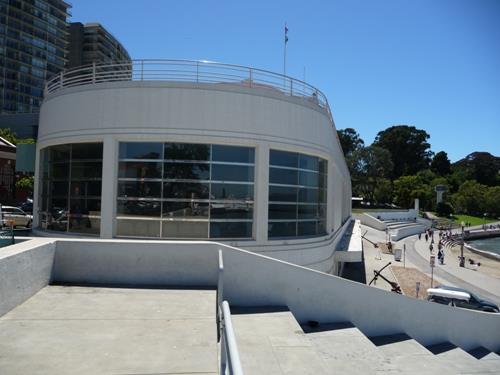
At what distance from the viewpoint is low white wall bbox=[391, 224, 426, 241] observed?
6147cm

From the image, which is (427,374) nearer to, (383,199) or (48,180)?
(48,180)

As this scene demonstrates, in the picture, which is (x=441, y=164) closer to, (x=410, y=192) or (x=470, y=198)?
(x=470, y=198)

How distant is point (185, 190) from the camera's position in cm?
1335

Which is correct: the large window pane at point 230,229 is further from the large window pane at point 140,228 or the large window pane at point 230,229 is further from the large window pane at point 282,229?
the large window pane at point 140,228

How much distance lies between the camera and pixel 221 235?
44.2ft

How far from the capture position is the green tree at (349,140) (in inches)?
4625

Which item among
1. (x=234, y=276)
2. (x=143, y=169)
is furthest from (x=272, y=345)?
(x=143, y=169)

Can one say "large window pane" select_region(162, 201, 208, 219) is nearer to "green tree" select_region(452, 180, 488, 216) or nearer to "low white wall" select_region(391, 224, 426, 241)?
"low white wall" select_region(391, 224, 426, 241)

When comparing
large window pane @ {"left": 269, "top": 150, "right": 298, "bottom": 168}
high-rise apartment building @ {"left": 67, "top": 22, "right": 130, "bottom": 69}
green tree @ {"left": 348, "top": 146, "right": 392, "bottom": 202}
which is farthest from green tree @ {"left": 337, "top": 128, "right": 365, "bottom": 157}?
large window pane @ {"left": 269, "top": 150, "right": 298, "bottom": 168}

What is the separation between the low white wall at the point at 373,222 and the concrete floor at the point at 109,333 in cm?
6496

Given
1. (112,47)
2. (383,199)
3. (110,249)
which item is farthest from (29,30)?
(110,249)

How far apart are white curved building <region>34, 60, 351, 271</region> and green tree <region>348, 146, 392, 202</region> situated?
3852 inches

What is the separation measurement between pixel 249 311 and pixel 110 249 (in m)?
3.20

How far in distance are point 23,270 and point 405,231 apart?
69.1 metres
